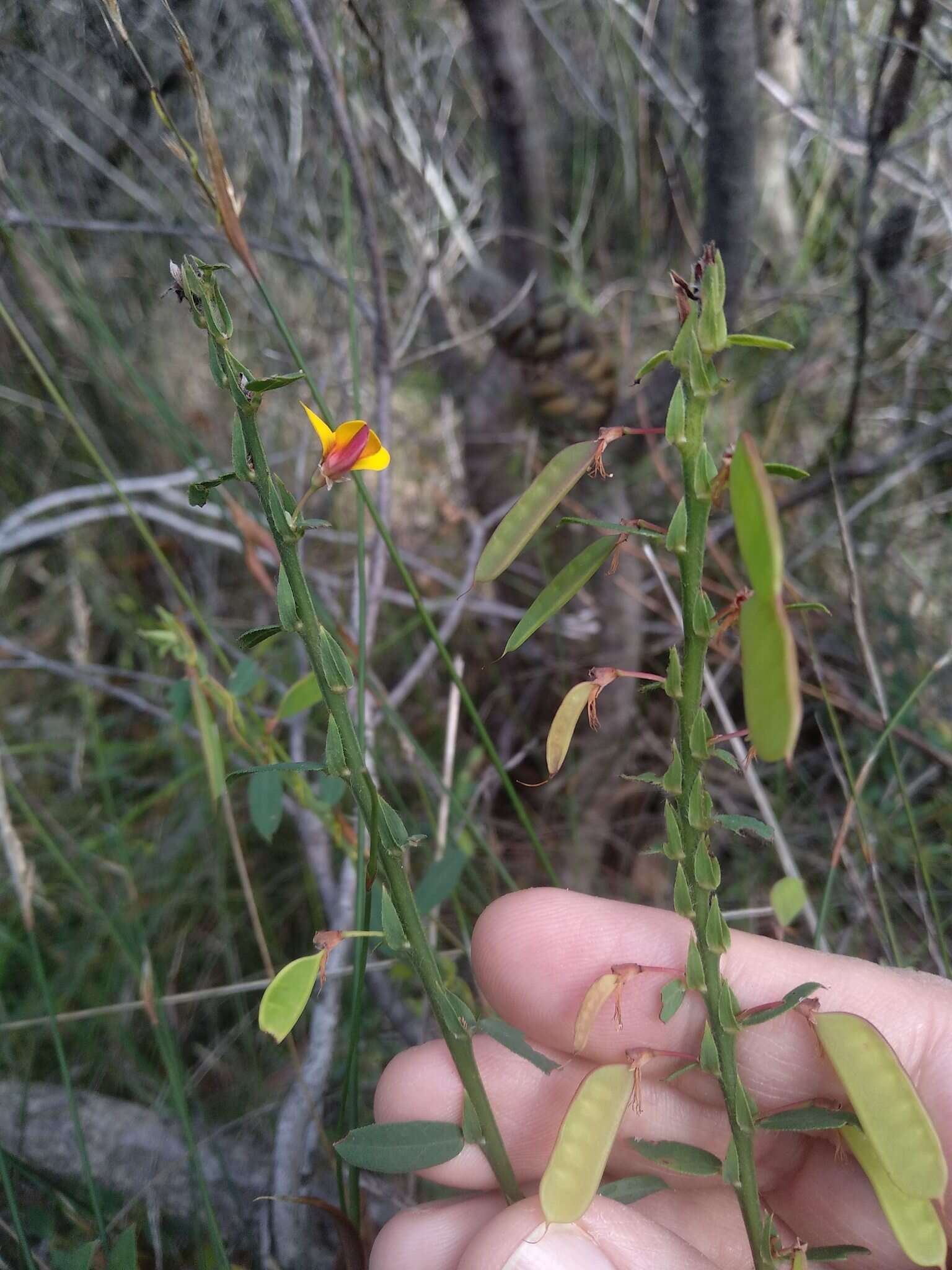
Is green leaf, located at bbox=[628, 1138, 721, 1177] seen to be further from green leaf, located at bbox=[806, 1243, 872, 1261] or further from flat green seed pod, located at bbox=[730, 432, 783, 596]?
flat green seed pod, located at bbox=[730, 432, 783, 596]

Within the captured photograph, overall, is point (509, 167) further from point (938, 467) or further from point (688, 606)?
point (688, 606)

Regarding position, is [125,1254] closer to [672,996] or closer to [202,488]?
[672,996]

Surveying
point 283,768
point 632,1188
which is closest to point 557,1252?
point 632,1188

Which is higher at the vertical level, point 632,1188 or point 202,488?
point 202,488

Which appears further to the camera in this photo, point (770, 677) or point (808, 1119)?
point (808, 1119)

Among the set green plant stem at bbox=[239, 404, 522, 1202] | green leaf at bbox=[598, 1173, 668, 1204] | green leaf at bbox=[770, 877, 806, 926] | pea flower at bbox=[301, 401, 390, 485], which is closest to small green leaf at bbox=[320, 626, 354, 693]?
green plant stem at bbox=[239, 404, 522, 1202]

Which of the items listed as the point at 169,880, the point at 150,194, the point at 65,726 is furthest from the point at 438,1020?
the point at 150,194
